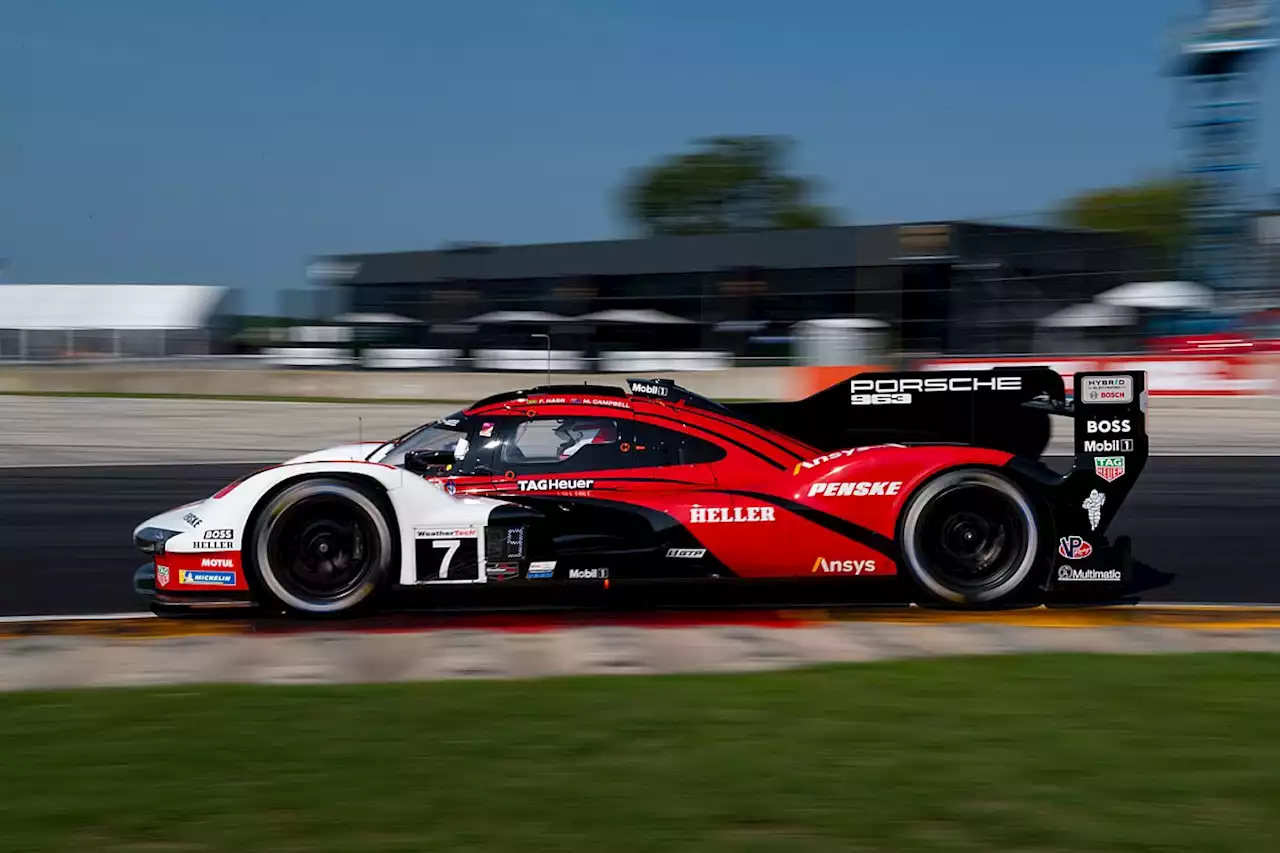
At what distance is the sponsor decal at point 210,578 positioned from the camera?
685 cm

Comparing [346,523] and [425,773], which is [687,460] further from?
[425,773]

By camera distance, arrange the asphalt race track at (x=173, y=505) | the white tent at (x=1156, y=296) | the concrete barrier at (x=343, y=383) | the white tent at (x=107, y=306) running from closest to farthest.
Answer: the asphalt race track at (x=173, y=505)
the white tent at (x=1156, y=296)
the concrete barrier at (x=343, y=383)
the white tent at (x=107, y=306)

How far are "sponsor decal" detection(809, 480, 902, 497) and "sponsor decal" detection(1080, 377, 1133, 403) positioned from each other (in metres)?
1.12

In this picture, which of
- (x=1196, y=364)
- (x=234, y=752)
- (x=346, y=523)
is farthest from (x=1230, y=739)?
(x=1196, y=364)

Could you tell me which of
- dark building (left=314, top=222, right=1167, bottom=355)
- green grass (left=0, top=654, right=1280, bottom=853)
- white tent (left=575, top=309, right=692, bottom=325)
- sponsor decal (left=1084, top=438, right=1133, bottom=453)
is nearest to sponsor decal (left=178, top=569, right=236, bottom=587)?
green grass (left=0, top=654, right=1280, bottom=853)

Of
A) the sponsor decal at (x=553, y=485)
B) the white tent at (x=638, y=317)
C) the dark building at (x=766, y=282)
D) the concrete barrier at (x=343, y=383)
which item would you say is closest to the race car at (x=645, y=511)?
the sponsor decal at (x=553, y=485)

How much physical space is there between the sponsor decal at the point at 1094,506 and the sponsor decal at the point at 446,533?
3.07 metres

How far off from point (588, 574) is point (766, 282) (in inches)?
1294

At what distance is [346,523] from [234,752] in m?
2.59

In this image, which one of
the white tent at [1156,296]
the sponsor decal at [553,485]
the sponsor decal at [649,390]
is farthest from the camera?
the white tent at [1156,296]

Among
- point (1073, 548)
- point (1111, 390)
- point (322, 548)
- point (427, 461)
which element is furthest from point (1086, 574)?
point (322, 548)

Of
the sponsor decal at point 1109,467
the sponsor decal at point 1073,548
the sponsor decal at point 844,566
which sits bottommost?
the sponsor decal at point 844,566

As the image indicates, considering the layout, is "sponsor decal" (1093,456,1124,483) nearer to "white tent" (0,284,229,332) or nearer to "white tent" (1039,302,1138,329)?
"white tent" (1039,302,1138,329)

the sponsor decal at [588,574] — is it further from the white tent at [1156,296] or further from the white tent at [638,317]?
the white tent at [638,317]
